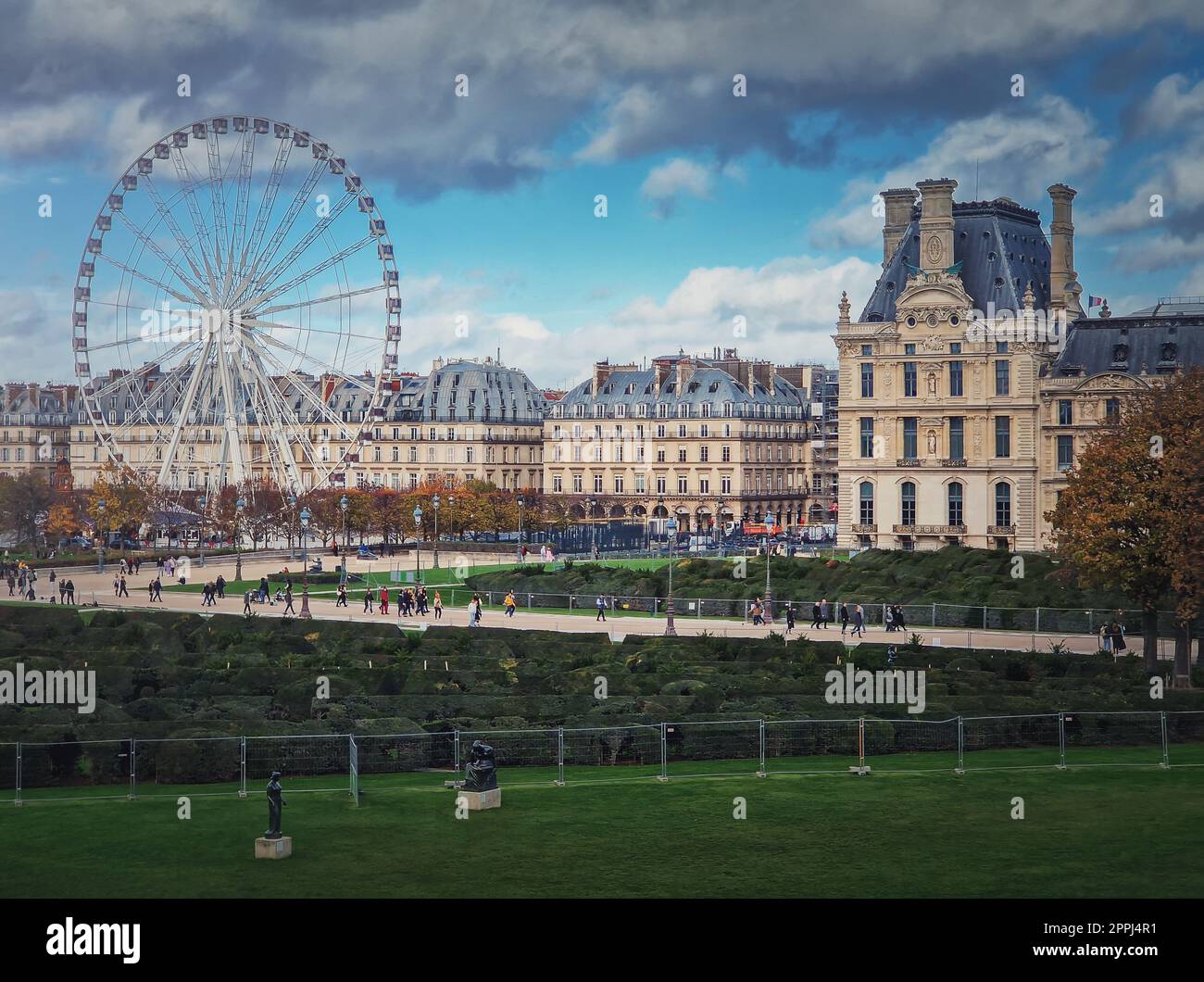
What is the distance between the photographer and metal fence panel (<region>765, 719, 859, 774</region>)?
32812 millimetres

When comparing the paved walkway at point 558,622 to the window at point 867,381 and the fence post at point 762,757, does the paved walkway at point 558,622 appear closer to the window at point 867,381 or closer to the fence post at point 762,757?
the fence post at point 762,757

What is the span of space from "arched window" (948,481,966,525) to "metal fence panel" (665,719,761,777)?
67.4 m

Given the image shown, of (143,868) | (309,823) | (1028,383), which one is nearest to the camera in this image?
(143,868)

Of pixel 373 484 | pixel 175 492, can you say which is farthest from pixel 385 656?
pixel 373 484

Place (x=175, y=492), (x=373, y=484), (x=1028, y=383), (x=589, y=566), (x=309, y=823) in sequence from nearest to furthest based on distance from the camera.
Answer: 1. (x=309, y=823)
2. (x=589, y=566)
3. (x=1028, y=383)
4. (x=175, y=492)
5. (x=373, y=484)

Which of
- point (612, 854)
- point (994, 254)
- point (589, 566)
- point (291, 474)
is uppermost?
point (994, 254)

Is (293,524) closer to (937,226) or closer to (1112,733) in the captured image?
(937,226)

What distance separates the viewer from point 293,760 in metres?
30.8

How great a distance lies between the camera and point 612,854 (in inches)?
1004

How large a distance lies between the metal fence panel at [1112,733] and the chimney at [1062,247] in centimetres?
7113

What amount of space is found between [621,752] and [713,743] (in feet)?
6.34

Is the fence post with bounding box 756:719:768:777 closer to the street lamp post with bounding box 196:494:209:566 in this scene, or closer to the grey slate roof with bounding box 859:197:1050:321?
the street lamp post with bounding box 196:494:209:566

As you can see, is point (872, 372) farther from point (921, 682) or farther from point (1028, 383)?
point (921, 682)

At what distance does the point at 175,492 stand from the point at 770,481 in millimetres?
56284
